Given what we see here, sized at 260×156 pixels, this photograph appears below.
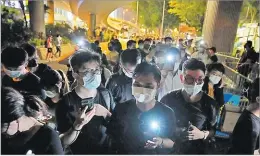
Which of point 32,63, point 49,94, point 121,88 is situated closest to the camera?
point 49,94

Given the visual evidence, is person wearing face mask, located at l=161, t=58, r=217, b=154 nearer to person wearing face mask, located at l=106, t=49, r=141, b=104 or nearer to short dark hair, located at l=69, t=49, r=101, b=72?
person wearing face mask, located at l=106, t=49, r=141, b=104

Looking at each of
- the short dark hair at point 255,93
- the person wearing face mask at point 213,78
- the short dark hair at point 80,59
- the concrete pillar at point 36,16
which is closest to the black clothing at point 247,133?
the short dark hair at point 255,93

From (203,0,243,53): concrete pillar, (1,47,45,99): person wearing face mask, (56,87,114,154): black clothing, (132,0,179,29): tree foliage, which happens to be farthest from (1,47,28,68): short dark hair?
(132,0,179,29): tree foliage

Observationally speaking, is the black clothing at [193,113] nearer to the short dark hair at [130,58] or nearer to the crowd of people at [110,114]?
the crowd of people at [110,114]

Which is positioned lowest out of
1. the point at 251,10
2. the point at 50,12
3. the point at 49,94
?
the point at 49,94

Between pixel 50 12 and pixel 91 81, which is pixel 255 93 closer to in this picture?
pixel 91 81

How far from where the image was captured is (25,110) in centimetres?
132

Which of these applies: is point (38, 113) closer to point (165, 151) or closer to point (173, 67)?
point (165, 151)

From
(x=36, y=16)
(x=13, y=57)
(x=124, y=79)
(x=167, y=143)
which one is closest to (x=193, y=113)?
(x=167, y=143)

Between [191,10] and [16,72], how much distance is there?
518 inches

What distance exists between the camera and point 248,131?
1.48 metres

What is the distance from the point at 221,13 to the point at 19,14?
7.16m

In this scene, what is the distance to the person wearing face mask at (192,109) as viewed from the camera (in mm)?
1730

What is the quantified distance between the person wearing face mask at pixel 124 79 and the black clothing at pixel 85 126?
331 millimetres
